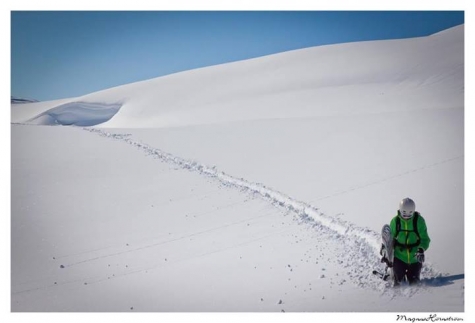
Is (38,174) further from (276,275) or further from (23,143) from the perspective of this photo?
(276,275)

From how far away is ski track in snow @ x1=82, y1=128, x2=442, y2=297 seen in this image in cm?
515

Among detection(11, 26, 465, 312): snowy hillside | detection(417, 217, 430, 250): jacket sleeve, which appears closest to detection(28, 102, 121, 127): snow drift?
detection(11, 26, 465, 312): snowy hillside

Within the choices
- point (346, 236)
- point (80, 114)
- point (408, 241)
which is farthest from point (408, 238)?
point (80, 114)

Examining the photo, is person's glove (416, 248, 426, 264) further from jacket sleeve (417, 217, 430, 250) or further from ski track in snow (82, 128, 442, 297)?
ski track in snow (82, 128, 442, 297)

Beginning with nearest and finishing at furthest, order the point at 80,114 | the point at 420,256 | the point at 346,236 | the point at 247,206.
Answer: the point at 420,256, the point at 346,236, the point at 247,206, the point at 80,114

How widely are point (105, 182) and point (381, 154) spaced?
7.83 metres

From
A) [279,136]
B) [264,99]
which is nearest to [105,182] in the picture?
[279,136]

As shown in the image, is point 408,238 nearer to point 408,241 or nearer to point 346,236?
point 408,241

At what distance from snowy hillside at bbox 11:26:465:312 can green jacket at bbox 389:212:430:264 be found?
1.42ft

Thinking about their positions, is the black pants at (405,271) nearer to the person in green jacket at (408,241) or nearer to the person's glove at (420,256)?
the person in green jacket at (408,241)

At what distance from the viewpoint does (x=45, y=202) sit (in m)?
9.54

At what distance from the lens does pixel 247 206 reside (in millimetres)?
8414

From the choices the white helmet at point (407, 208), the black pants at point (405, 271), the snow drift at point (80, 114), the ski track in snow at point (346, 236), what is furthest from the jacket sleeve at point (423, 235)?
the snow drift at point (80, 114)

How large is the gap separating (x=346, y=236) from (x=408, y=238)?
1.67 meters
